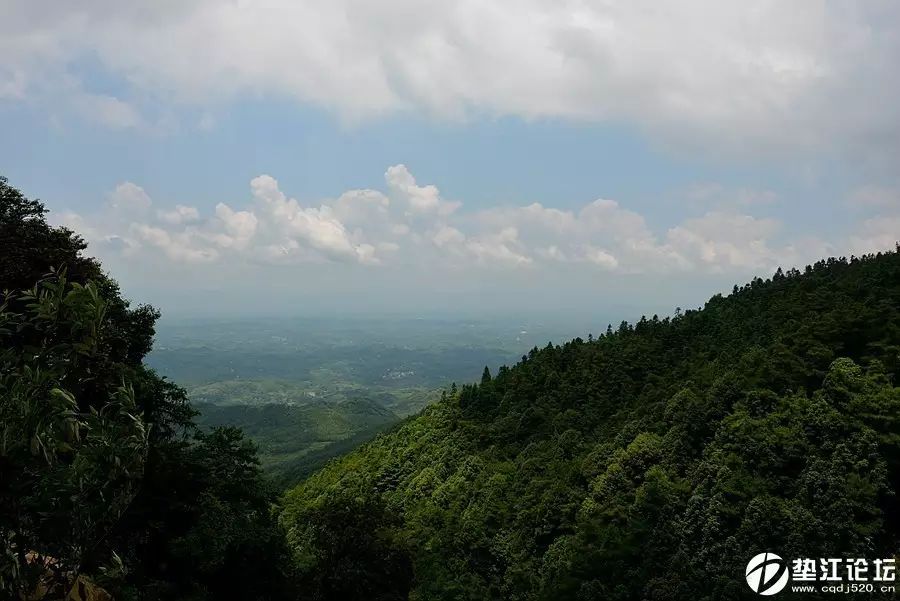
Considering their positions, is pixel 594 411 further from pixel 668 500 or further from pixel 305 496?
pixel 305 496

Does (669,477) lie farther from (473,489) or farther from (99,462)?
(99,462)

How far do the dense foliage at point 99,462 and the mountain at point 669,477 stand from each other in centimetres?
447

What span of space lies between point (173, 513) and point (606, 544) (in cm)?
2057

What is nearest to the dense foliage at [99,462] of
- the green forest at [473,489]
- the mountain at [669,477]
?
the green forest at [473,489]

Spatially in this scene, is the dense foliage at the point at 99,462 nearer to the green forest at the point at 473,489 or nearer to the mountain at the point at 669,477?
the green forest at the point at 473,489

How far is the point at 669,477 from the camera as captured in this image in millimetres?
30391

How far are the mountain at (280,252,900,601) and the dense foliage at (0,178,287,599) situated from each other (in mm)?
4467

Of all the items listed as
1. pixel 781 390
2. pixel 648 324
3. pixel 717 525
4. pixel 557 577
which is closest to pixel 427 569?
pixel 557 577

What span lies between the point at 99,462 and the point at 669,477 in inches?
1191

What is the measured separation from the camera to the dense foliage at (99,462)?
5836 mm

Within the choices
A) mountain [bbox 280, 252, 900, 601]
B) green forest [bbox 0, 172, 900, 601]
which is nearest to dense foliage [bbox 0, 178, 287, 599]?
green forest [bbox 0, 172, 900, 601]

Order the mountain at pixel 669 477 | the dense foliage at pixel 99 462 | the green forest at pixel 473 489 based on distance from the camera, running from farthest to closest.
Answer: the mountain at pixel 669 477, the green forest at pixel 473 489, the dense foliage at pixel 99 462

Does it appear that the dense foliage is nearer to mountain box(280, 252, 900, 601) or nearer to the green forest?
the green forest

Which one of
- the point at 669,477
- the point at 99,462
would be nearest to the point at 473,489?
the point at 669,477
